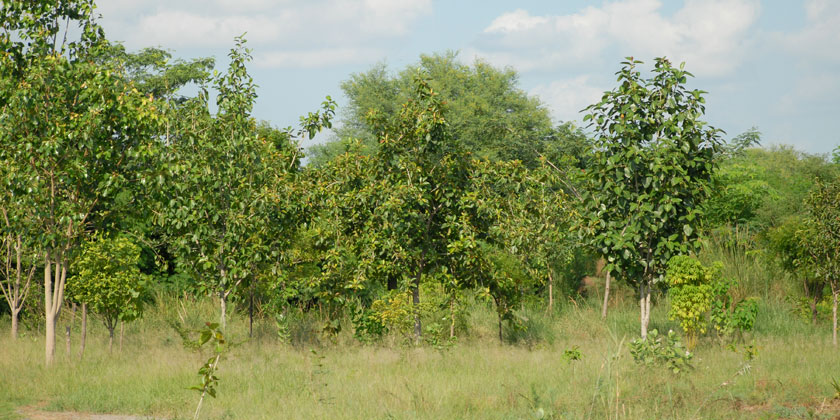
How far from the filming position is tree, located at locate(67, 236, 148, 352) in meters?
13.0

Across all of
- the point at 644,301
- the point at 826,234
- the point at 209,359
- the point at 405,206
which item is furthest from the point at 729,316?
the point at 209,359

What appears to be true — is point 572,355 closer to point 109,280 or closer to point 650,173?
point 650,173

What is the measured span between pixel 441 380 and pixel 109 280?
6716 millimetres

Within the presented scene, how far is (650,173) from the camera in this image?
1051cm

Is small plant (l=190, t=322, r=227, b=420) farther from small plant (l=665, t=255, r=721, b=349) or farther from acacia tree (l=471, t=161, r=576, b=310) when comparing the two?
small plant (l=665, t=255, r=721, b=349)

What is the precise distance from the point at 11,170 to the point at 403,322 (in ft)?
22.2

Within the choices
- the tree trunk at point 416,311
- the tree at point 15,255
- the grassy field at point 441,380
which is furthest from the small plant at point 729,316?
the tree at point 15,255

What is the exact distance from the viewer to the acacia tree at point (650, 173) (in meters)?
10.4

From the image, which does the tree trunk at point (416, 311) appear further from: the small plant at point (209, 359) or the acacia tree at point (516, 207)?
the small plant at point (209, 359)

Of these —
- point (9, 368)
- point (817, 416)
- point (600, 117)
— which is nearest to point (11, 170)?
point (9, 368)

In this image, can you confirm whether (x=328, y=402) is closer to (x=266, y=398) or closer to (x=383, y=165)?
(x=266, y=398)

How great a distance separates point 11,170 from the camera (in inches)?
448

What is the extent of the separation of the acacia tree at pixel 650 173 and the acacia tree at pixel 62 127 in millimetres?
7197

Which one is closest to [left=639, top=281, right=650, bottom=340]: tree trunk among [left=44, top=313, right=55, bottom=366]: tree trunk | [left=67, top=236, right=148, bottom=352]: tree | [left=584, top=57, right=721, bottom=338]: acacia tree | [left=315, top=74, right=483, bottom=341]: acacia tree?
[left=584, top=57, right=721, bottom=338]: acacia tree
